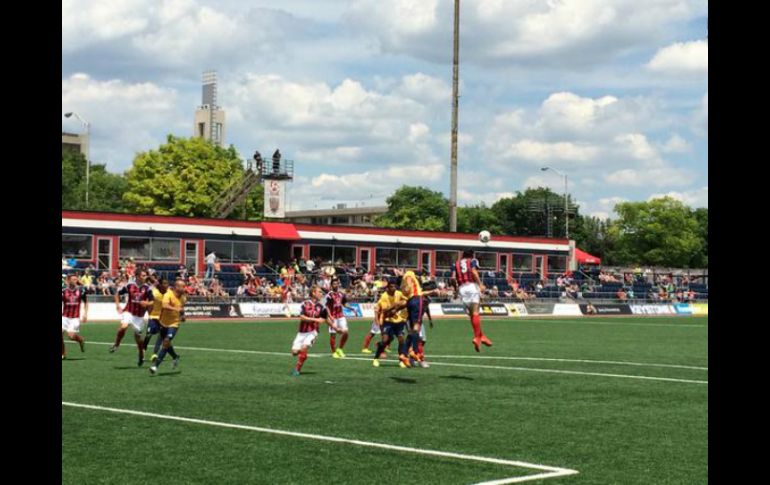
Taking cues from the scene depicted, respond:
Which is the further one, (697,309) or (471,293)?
(697,309)

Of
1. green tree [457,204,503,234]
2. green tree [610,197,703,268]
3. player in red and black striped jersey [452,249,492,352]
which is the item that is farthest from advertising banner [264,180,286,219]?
green tree [610,197,703,268]

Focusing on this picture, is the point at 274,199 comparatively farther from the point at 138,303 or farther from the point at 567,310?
the point at 138,303

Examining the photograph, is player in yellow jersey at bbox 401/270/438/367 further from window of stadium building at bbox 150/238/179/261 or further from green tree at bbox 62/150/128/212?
green tree at bbox 62/150/128/212

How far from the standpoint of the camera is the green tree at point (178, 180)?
82.7 metres

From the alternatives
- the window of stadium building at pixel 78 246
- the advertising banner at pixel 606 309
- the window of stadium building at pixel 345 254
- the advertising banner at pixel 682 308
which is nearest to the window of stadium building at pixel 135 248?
the window of stadium building at pixel 78 246

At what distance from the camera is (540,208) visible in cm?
13288

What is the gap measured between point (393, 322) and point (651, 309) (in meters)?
44.4

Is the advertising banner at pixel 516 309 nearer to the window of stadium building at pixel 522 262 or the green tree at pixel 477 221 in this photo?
the window of stadium building at pixel 522 262

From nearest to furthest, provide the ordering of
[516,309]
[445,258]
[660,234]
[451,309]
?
[451,309] → [516,309] → [445,258] → [660,234]

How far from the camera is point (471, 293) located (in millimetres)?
17797

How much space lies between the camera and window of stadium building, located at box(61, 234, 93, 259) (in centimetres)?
4816

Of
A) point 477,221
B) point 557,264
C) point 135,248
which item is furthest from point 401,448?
point 477,221

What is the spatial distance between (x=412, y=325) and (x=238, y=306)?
27.0 m
